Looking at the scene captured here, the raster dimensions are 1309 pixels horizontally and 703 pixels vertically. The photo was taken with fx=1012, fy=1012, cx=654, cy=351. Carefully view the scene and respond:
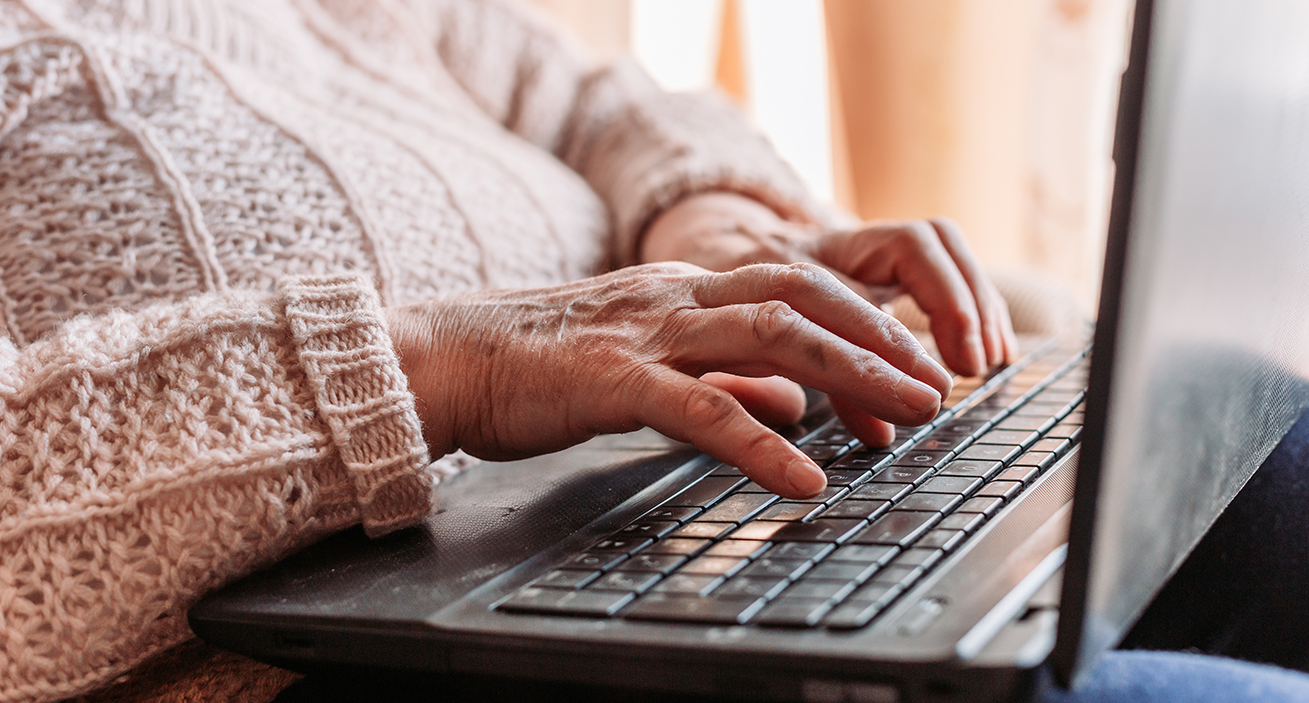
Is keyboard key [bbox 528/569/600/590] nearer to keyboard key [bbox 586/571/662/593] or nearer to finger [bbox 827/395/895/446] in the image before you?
keyboard key [bbox 586/571/662/593]

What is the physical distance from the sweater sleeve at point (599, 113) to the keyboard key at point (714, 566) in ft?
2.01

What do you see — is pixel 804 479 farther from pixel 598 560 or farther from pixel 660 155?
pixel 660 155

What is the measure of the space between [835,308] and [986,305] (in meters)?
0.30

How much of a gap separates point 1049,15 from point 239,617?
169 centimetres

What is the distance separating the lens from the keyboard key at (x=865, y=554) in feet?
1.32

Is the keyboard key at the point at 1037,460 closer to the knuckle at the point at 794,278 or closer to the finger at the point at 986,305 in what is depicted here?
the knuckle at the point at 794,278

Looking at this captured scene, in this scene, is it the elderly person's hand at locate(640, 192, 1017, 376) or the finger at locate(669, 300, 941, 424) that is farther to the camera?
the elderly person's hand at locate(640, 192, 1017, 376)

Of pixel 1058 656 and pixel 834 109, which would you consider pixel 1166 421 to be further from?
pixel 834 109

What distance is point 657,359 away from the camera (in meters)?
0.53

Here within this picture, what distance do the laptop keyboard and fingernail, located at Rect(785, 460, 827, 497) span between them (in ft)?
0.03

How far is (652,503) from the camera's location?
52 cm

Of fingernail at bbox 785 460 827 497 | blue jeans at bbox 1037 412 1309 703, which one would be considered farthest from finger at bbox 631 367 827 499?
blue jeans at bbox 1037 412 1309 703

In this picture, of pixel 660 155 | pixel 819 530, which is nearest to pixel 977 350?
pixel 819 530

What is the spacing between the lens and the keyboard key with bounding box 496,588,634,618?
392 millimetres
